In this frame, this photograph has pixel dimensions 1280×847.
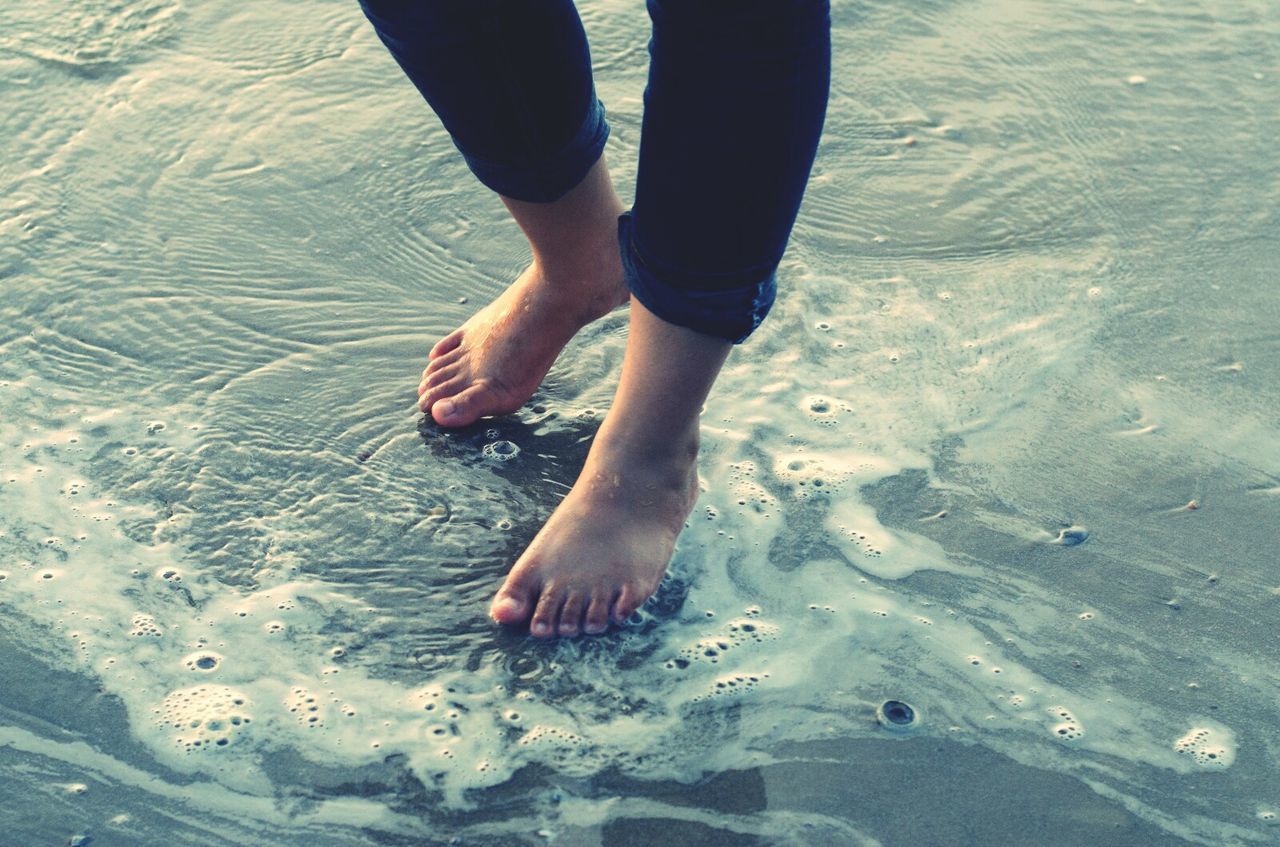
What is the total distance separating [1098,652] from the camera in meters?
1.55

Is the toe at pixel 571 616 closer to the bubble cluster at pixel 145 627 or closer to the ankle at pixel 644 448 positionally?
the ankle at pixel 644 448

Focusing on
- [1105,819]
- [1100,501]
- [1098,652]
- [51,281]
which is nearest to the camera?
[1105,819]

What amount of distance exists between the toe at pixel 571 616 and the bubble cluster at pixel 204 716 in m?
0.38

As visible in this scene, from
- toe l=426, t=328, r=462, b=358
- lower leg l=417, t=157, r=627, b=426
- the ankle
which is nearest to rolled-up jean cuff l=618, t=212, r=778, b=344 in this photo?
the ankle

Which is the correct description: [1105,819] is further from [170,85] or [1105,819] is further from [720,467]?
[170,85]

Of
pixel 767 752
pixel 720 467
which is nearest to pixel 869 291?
pixel 720 467

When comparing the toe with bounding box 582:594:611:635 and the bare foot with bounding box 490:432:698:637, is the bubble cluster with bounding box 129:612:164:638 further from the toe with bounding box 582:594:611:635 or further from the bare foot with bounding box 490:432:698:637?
the toe with bounding box 582:594:611:635

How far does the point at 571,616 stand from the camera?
1565mm

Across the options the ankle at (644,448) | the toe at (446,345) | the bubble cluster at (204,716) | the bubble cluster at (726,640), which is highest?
the ankle at (644,448)

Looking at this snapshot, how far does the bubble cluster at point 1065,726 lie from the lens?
1456mm

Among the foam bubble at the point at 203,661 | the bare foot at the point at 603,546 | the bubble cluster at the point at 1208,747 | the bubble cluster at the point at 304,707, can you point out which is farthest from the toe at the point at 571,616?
the bubble cluster at the point at 1208,747

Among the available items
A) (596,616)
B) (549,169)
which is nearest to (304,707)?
(596,616)

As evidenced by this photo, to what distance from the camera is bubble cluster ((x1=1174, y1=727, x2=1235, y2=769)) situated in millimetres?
1431

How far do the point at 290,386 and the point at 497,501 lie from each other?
405 millimetres
